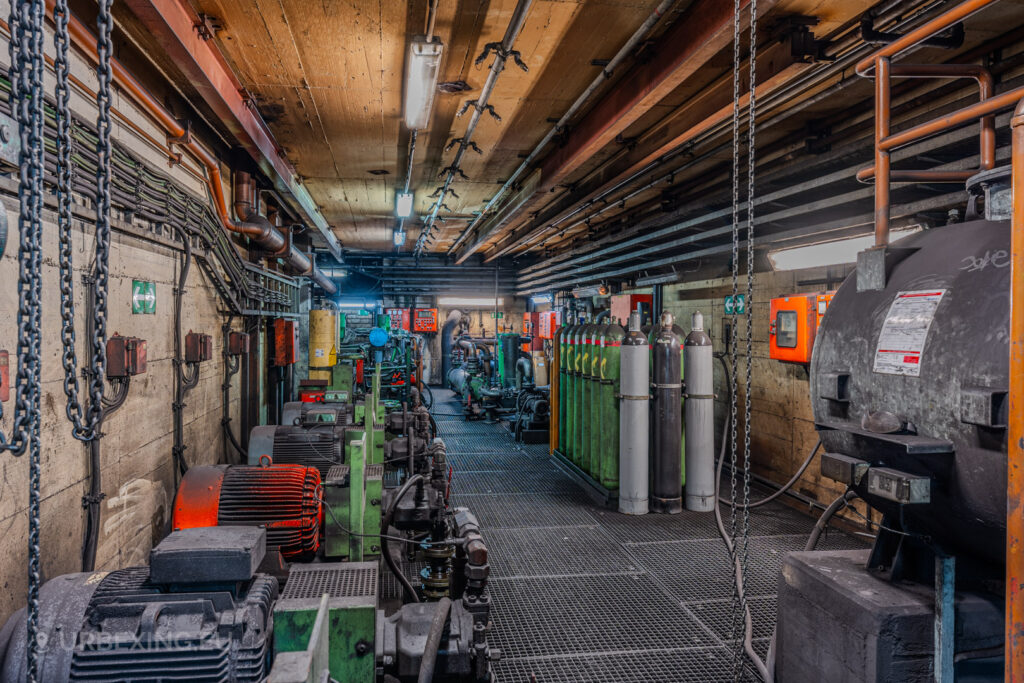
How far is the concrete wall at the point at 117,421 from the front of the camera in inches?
101

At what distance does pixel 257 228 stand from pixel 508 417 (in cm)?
593

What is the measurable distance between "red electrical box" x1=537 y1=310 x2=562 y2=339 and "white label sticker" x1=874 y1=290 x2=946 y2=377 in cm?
1032

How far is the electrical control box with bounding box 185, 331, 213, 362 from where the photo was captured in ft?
15.5

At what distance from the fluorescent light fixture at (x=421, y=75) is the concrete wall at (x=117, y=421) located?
176 cm

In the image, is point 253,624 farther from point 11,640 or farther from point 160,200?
point 160,200

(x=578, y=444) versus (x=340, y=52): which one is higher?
(x=340, y=52)

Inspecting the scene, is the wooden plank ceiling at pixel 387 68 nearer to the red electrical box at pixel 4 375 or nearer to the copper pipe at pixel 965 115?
the copper pipe at pixel 965 115

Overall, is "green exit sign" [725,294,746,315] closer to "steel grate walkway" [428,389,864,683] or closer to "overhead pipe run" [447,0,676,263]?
"steel grate walkway" [428,389,864,683]

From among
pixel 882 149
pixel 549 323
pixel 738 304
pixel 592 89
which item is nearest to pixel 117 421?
pixel 592 89

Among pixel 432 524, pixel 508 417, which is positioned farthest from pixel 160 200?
pixel 508 417

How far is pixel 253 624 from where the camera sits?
1.83 m

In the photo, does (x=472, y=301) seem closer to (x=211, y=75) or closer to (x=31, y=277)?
(x=211, y=75)

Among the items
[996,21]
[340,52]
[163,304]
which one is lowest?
[163,304]

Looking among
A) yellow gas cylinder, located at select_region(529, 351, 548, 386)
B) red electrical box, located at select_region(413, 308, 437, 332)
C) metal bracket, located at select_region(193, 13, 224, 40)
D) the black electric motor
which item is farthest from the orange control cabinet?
red electrical box, located at select_region(413, 308, 437, 332)
